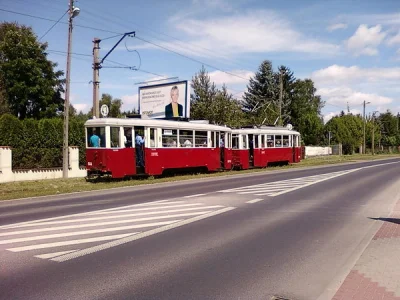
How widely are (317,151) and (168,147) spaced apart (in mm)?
44642

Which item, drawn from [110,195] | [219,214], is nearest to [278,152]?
[110,195]

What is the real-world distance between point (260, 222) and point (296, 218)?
1130mm

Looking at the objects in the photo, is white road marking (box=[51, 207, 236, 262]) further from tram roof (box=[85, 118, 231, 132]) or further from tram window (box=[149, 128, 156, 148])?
tram window (box=[149, 128, 156, 148])

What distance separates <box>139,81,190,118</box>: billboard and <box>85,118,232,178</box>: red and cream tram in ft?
31.1

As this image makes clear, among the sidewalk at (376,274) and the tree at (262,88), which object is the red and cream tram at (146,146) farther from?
the tree at (262,88)

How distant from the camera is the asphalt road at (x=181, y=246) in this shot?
5.63m

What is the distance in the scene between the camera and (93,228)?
943 centimetres

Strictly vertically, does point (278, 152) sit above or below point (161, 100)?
below

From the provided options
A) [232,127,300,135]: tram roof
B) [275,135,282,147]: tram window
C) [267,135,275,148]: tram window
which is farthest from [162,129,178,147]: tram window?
[275,135,282,147]: tram window

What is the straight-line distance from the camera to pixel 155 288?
18.2 ft

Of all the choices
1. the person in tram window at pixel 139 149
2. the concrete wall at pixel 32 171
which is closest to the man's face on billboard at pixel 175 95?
the concrete wall at pixel 32 171

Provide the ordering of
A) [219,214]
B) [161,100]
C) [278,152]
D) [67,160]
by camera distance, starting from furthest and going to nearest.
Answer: [161,100], [278,152], [67,160], [219,214]

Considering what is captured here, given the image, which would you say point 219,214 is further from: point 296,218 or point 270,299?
point 270,299

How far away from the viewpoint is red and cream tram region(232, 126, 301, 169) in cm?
3173
